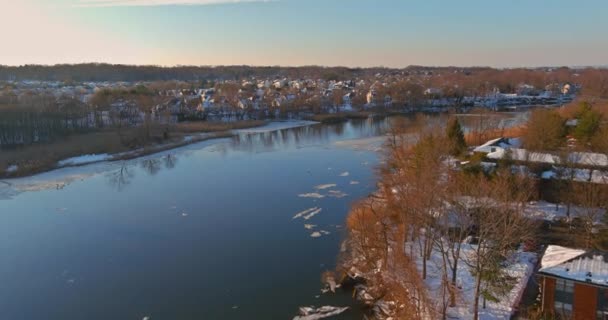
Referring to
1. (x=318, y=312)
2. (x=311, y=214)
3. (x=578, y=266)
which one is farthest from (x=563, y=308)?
(x=311, y=214)

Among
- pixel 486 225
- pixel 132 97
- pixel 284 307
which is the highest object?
pixel 132 97

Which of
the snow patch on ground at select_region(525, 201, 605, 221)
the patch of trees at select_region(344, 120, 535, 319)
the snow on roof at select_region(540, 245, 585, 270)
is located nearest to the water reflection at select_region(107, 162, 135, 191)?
the patch of trees at select_region(344, 120, 535, 319)

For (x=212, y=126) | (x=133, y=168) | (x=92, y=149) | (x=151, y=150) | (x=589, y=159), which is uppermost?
(x=212, y=126)

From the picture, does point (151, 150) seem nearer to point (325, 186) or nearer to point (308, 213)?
point (325, 186)

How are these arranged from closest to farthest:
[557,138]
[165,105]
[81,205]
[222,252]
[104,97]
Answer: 1. [222,252]
2. [81,205]
3. [557,138]
4. [104,97]
5. [165,105]

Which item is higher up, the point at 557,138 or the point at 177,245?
the point at 557,138

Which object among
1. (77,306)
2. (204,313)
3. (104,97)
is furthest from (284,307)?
(104,97)

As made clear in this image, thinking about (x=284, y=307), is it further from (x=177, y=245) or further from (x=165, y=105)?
(x=165, y=105)
